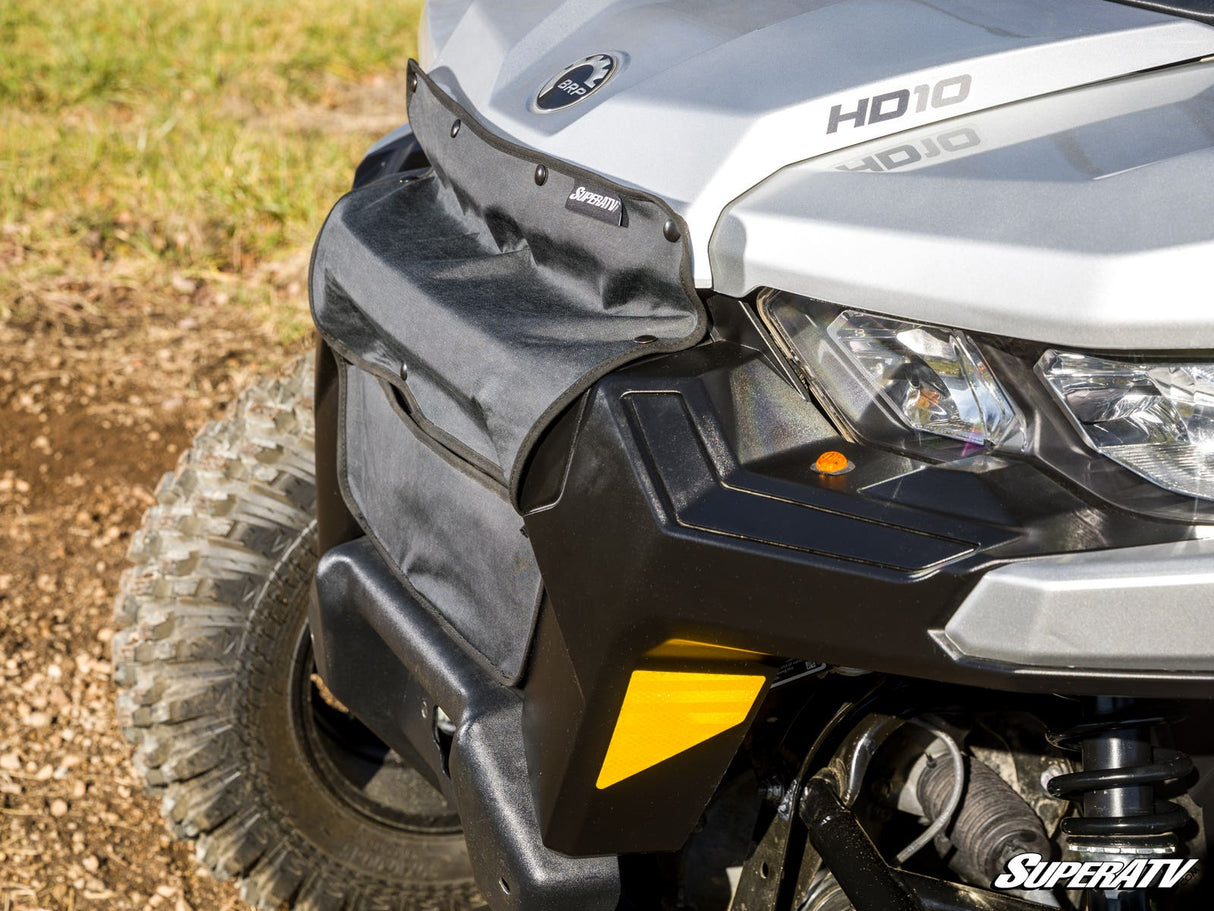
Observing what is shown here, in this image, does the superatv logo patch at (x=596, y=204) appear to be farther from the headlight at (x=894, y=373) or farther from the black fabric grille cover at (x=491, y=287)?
the headlight at (x=894, y=373)

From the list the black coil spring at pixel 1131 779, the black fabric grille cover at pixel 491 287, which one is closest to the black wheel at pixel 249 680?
the black fabric grille cover at pixel 491 287

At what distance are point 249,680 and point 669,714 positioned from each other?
1082 mm

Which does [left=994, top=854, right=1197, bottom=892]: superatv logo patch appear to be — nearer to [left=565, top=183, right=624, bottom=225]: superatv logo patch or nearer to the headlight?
the headlight

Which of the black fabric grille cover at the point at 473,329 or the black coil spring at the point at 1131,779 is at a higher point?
the black fabric grille cover at the point at 473,329

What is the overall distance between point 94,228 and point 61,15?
2.12m

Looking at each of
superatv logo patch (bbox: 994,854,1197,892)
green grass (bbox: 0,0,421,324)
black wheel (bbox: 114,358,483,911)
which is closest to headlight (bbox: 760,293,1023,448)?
superatv logo patch (bbox: 994,854,1197,892)

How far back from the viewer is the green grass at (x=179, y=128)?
4402 mm

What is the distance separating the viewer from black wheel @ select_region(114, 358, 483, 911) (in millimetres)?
2146

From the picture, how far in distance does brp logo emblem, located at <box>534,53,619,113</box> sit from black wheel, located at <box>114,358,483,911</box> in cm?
86

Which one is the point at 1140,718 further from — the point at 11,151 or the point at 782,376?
the point at 11,151

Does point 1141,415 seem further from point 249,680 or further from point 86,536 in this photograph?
point 86,536

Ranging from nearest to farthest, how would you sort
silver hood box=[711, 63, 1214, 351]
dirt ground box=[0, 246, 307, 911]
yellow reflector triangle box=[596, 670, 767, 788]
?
silver hood box=[711, 63, 1214, 351] < yellow reflector triangle box=[596, 670, 767, 788] < dirt ground box=[0, 246, 307, 911]

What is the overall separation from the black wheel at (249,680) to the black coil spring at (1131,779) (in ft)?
4.08

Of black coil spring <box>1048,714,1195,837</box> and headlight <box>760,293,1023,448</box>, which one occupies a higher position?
headlight <box>760,293,1023,448</box>
